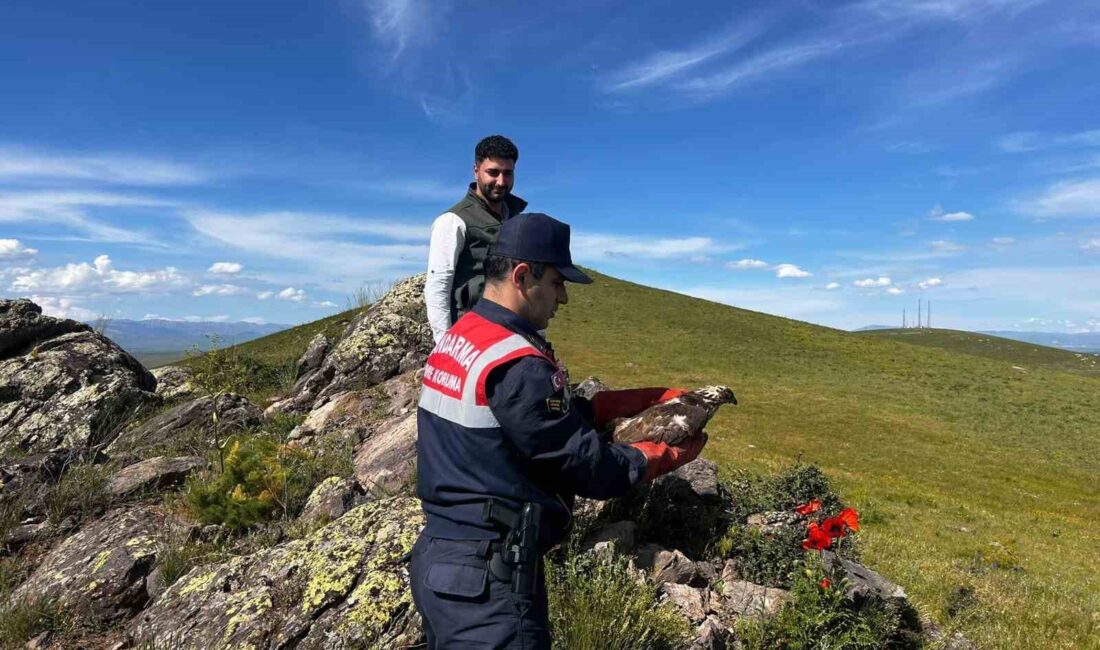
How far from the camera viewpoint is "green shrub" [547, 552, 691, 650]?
4.38 m

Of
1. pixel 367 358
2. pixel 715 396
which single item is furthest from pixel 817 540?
pixel 367 358

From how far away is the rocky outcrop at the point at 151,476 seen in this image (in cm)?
770

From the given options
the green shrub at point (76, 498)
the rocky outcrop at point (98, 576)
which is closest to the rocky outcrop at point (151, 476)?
the green shrub at point (76, 498)

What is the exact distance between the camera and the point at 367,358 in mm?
12727

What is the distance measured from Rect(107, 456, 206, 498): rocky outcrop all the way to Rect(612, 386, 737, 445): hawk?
19.4ft

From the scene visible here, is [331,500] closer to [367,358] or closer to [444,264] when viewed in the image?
[444,264]

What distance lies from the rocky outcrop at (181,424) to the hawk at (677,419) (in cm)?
741

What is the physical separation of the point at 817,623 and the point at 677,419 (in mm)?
1942

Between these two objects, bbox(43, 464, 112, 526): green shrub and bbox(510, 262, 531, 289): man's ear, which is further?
bbox(43, 464, 112, 526): green shrub

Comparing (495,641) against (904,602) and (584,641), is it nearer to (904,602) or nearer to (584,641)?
(584,641)

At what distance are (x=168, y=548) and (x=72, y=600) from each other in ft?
2.65

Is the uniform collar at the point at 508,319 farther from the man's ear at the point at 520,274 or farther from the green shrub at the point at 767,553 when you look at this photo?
the green shrub at the point at 767,553

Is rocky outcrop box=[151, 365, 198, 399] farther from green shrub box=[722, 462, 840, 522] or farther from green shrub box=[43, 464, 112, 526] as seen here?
green shrub box=[722, 462, 840, 522]

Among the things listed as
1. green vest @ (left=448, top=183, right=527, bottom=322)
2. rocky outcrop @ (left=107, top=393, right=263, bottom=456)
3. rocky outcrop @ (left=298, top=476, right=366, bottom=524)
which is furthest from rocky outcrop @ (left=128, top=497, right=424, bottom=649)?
rocky outcrop @ (left=107, top=393, right=263, bottom=456)
